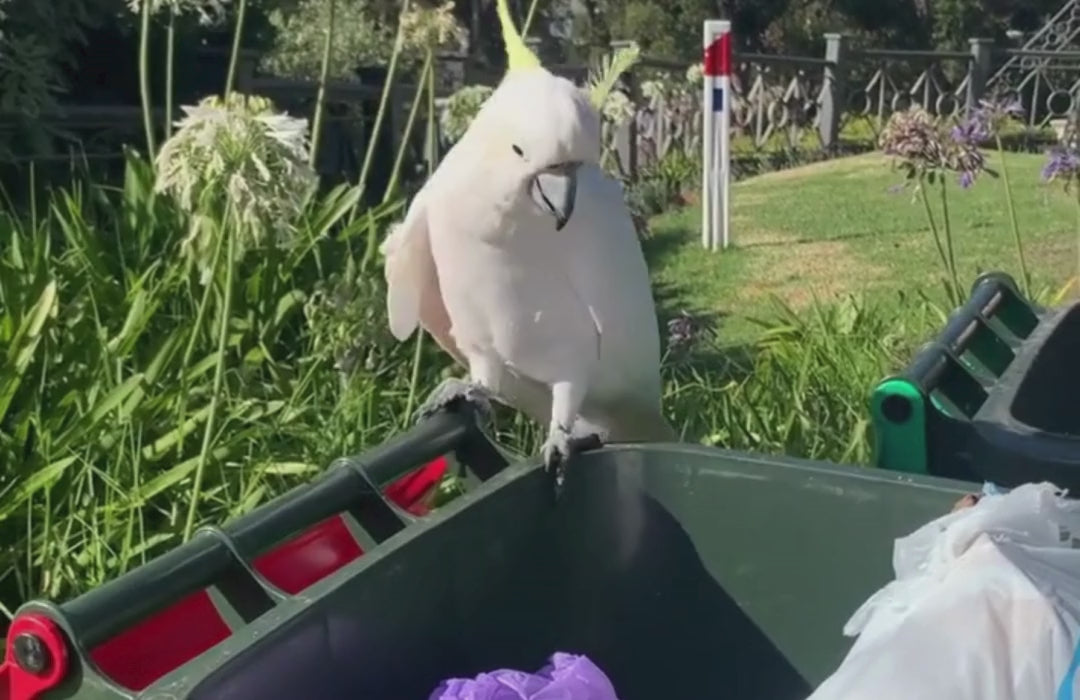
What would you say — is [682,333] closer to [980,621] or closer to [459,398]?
[459,398]

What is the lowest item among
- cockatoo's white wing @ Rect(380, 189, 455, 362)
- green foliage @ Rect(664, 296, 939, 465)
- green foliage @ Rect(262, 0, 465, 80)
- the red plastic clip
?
green foliage @ Rect(664, 296, 939, 465)

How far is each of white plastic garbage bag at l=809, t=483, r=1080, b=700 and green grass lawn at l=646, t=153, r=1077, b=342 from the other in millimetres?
3944

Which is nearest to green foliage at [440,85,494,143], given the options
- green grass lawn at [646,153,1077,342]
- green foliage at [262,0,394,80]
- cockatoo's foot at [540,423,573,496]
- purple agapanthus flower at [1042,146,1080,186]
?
cockatoo's foot at [540,423,573,496]

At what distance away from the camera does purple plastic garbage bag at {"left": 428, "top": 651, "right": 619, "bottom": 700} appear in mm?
1325

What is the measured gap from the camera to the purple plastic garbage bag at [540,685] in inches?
52.2

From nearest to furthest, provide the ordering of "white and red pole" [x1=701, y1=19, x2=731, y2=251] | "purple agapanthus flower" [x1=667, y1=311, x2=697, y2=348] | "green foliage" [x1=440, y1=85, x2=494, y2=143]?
"green foliage" [x1=440, y1=85, x2=494, y2=143], "purple agapanthus flower" [x1=667, y1=311, x2=697, y2=348], "white and red pole" [x1=701, y1=19, x2=731, y2=251]

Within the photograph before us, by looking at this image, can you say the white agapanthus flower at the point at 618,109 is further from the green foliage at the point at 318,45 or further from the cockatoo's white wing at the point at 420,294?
the green foliage at the point at 318,45

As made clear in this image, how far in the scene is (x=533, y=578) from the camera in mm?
1583

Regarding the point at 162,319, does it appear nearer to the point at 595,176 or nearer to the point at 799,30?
the point at 595,176

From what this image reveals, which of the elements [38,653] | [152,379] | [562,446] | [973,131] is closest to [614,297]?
[562,446]

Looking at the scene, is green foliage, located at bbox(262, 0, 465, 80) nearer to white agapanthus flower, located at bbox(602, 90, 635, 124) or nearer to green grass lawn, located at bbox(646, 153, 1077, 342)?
green grass lawn, located at bbox(646, 153, 1077, 342)

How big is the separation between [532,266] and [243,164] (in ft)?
1.38

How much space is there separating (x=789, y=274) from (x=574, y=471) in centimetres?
530

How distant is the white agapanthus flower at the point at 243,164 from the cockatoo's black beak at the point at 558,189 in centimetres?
31
